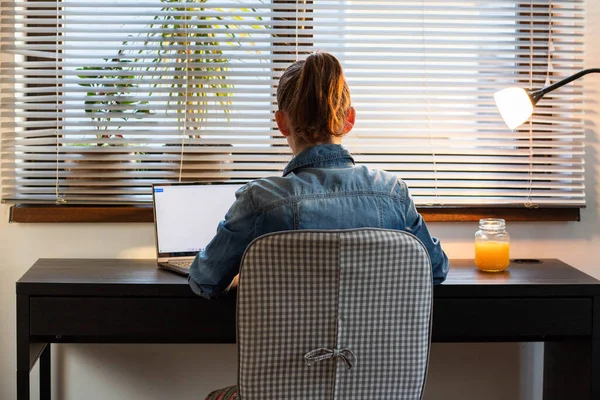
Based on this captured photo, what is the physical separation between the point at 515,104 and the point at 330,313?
1.02 m

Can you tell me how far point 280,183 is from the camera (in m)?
1.51

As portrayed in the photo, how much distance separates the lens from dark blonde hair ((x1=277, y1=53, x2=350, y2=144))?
1.57 m

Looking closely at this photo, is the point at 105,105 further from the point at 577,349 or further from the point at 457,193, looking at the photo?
the point at 577,349

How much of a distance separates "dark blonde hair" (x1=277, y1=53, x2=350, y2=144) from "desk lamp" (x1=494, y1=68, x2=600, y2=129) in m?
0.71

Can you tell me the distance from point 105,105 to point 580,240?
1.57 metres

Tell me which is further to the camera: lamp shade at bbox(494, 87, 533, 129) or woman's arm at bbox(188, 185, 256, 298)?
lamp shade at bbox(494, 87, 533, 129)

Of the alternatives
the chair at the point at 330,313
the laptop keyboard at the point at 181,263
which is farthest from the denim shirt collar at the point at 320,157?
the laptop keyboard at the point at 181,263

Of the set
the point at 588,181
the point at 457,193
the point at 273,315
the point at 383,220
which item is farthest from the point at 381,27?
the point at 273,315

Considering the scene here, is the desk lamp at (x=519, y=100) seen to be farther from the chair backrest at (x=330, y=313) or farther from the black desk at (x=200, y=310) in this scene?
the chair backrest at (x=330, y=313)

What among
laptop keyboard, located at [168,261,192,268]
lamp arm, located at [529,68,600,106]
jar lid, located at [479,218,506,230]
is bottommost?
laptop keyboard, located at [168,261,192,268]

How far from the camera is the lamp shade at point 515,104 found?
6.95 feet

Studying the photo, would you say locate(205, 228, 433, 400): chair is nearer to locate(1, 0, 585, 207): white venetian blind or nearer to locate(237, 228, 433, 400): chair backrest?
locate(237, 228, 433, 400): chair backrest

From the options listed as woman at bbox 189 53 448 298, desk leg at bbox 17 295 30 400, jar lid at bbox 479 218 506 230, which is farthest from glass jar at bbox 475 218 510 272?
desk leg at bbox 17 295 30 400

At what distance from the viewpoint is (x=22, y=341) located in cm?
190
